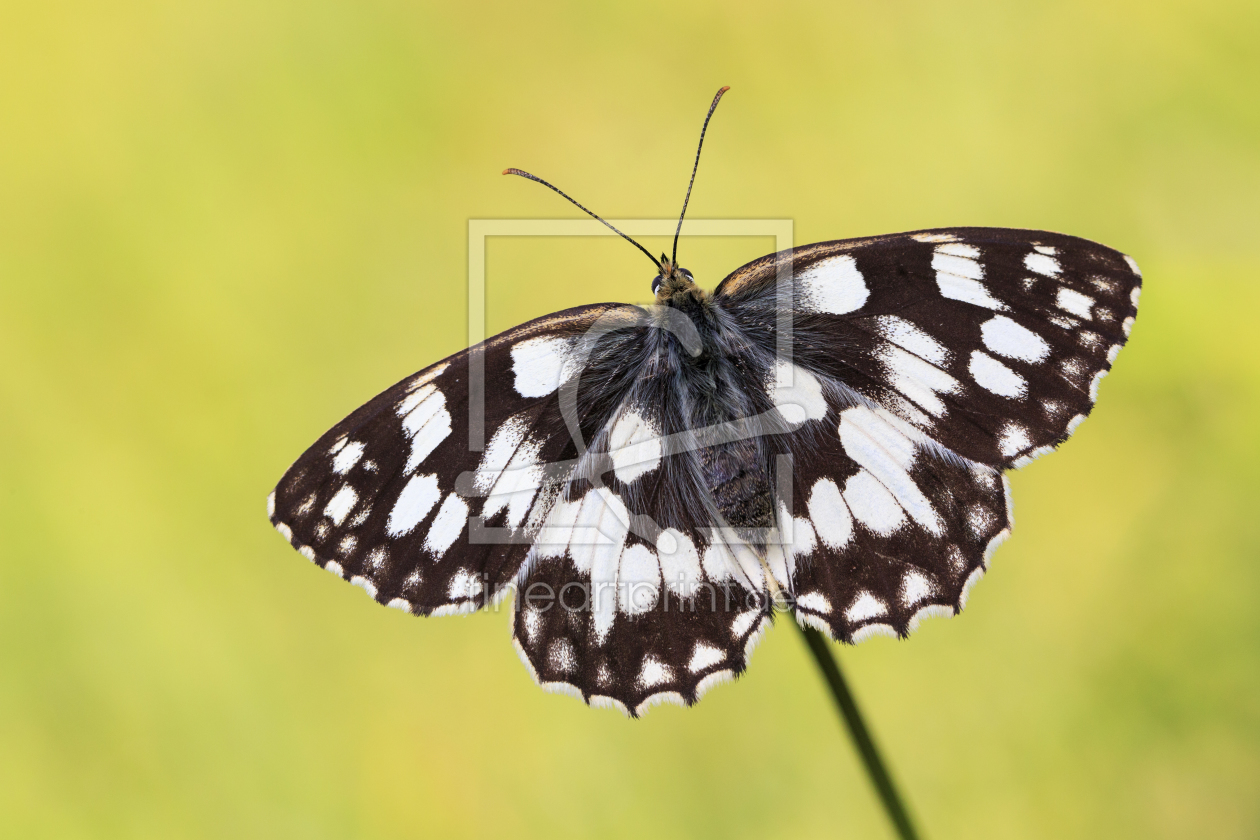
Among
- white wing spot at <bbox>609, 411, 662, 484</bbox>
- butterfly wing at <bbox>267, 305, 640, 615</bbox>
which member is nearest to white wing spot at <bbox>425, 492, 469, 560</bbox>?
butterfly wing at <bbox>267, 305, 640, 615</bbox>

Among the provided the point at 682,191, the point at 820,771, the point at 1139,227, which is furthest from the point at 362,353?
the point at 1139,227

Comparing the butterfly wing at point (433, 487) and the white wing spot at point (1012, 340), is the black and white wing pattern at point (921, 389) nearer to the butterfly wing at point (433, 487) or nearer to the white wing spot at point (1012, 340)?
the white wing spot at point (1012, 340)

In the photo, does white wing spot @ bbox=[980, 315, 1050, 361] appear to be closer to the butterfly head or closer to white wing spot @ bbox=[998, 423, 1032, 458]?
white wing spot @ bbox=[998, 423, 1032, 458]

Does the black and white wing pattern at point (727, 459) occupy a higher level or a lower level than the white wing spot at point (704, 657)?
higher

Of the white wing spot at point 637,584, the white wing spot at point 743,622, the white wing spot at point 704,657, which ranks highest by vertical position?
the white wing spot at point 637,584

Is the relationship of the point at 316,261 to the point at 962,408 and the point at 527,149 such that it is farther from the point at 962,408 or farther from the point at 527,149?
the point at 962,408

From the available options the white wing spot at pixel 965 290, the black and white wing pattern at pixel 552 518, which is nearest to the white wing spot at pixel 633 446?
the black and white wing pattern at pixel 552 518

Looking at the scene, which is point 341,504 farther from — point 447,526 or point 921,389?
point 921,389

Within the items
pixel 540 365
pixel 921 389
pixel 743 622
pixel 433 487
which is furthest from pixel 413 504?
pixel 921 389
